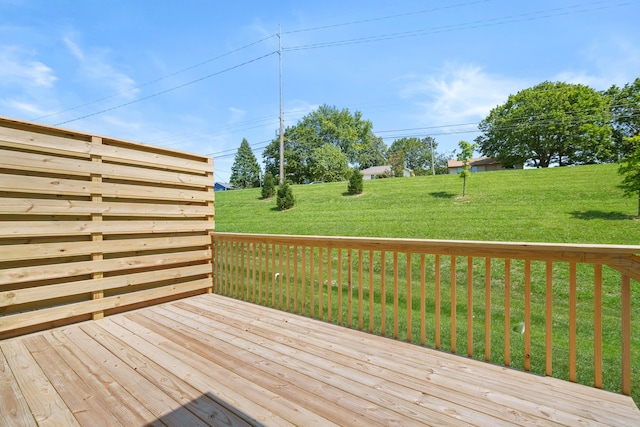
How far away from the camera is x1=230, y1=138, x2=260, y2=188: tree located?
38375 mm

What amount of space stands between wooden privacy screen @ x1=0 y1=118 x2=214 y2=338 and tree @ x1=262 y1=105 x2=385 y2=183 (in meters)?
28.7

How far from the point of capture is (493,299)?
447cm

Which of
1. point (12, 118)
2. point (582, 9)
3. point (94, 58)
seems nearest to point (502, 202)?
point (582, 9)

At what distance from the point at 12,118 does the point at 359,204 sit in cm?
970

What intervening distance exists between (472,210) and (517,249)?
7.86 meters

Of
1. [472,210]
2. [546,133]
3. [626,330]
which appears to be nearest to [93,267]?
[626,330]

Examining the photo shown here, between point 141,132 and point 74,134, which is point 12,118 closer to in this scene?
point 74,134

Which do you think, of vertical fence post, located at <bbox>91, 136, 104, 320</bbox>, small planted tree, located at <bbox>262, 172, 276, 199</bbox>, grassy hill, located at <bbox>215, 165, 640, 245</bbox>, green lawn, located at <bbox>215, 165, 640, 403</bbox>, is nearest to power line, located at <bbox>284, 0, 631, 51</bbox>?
grassy hill, located at <bbox>215, 165, 640, 245</bbox>

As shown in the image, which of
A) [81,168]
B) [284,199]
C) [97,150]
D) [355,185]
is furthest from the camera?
[355,185]

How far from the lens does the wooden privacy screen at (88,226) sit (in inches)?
98.1

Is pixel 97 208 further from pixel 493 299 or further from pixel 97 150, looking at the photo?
pixel 493 299

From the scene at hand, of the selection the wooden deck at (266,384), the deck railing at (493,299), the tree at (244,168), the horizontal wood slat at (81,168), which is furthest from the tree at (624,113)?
the tree at (244,168)

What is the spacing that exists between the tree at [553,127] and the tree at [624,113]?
0.71 m

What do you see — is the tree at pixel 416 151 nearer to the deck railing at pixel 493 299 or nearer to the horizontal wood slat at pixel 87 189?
the deck railing at pixel 493 299
